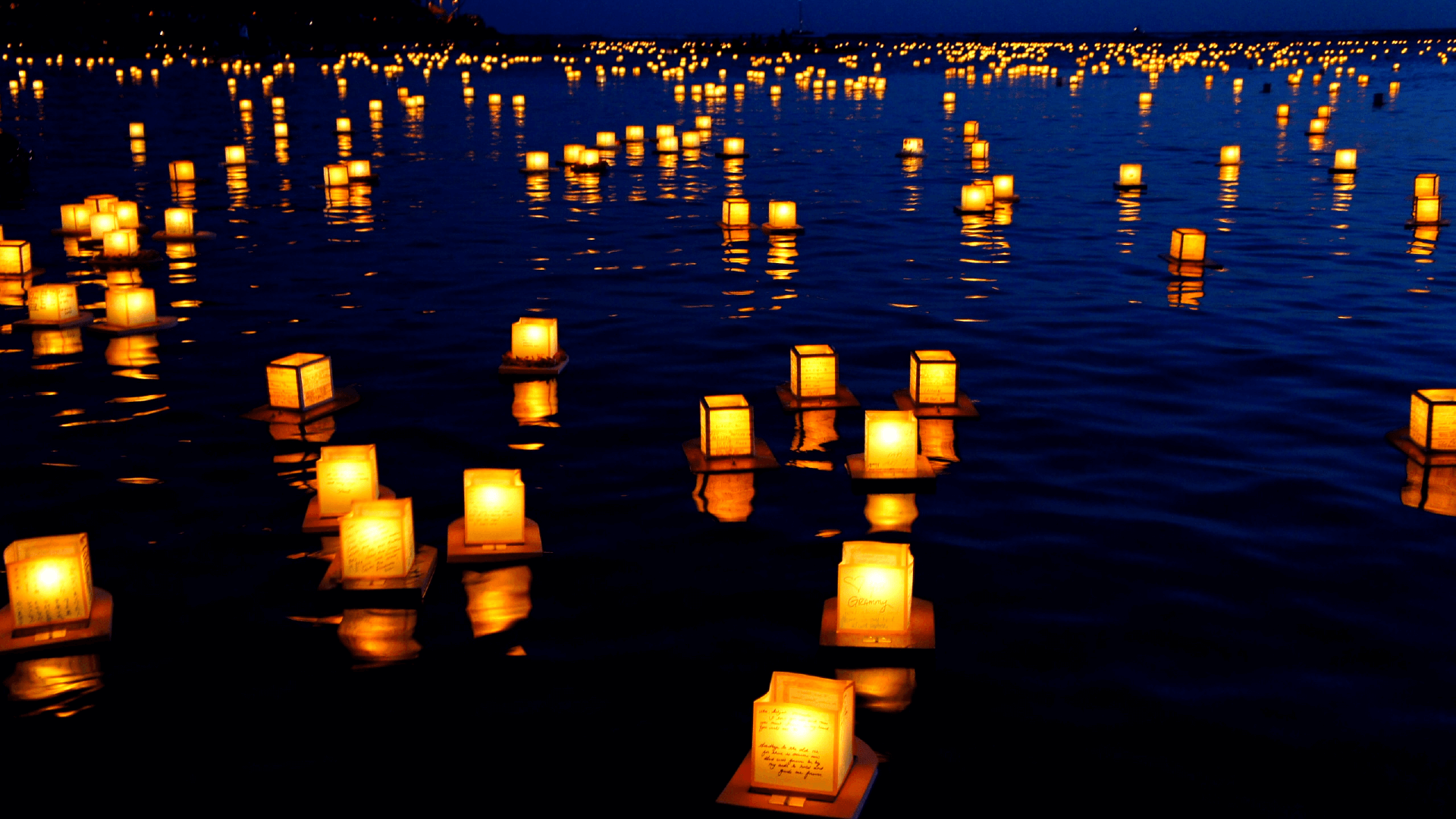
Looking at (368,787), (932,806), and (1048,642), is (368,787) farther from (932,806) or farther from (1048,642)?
(1048,642)

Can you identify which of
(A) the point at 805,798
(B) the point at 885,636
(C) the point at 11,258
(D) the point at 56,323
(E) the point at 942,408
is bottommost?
(A) the point at 805,798

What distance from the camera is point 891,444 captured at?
8688mm

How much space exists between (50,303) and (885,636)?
10108mm

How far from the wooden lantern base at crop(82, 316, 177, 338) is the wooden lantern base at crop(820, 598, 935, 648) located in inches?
349

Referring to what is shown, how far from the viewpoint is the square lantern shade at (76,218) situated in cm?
1819

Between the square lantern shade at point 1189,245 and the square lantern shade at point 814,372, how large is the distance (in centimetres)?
692

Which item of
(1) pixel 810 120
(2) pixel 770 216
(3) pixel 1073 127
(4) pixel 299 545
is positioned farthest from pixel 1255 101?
(4) pixel 299 545

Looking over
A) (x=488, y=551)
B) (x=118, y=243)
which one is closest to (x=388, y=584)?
(x=488, y=551)

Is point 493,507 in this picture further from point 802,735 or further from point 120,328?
point 120,328

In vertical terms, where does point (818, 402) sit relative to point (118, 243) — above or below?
below

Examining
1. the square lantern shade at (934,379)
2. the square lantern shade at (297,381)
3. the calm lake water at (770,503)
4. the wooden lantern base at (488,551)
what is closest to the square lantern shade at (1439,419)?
the calm lake water at (770,503)

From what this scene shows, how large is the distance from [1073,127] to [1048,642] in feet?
102

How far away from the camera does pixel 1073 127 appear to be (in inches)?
1385

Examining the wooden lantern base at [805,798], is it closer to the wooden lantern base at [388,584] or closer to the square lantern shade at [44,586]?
the wooden lantern base at [388,584]
